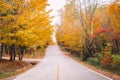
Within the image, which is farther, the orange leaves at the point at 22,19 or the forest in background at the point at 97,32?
the forest in background at the point at 97,32

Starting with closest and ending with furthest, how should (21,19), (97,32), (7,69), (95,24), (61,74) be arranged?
(61,74), (21,19), (7,69), (97,32), (95,24)

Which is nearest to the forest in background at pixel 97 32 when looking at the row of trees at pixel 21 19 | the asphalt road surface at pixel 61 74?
the asphalt road surface at pixel 61 74

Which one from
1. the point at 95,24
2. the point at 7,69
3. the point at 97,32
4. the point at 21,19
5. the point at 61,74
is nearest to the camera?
the point at 61,74

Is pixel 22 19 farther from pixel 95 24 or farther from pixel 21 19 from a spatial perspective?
pixel 95 24

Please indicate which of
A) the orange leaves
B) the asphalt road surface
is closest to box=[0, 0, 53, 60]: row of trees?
the orange leaves

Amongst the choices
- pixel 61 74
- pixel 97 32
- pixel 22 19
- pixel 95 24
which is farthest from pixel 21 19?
pixel 95 24

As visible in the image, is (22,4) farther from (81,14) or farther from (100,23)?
(100,23)

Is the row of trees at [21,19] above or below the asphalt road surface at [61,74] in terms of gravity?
above

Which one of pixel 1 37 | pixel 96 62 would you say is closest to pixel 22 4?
pixel 1 37

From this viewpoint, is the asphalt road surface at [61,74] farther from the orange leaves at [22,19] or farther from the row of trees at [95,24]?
the row of trees at [95,24]

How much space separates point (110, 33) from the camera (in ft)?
93.8

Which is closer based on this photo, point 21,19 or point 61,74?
point 61,74

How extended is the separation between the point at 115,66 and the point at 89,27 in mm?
18154

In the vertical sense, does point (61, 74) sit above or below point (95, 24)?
below
